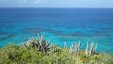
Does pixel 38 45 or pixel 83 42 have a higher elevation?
pixel 38 45

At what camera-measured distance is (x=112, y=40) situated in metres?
43.1

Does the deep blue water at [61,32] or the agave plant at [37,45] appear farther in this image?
the deep blue water at [61,32]

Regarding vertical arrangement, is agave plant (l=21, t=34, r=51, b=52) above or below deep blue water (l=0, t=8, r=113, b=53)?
above

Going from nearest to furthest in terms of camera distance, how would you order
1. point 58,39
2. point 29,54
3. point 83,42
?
point 29,54 → point 83,42 → point 58,39

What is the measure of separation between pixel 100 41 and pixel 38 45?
28562 mm

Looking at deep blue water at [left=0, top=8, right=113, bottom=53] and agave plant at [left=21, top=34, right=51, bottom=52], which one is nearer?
agave plant at [left=21, top=34, right=51, bottom=52]

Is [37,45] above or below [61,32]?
above

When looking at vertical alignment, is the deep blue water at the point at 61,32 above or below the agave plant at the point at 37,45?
below

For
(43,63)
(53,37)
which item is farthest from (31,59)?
(53,37)

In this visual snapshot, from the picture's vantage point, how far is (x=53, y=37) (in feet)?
149

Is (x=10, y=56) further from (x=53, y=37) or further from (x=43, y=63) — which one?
(x=53, y=37)

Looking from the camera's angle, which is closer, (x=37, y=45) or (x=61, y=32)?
(x=37, y=45)

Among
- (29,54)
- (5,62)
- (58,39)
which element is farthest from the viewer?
(58,39)

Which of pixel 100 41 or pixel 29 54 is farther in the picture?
pixel 100 41
